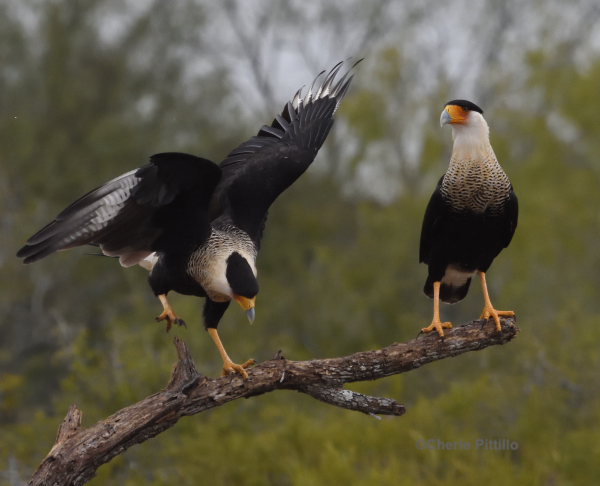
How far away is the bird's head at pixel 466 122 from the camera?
256 inches

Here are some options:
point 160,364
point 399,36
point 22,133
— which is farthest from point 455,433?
point 399,36

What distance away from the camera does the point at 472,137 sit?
655 centimetres

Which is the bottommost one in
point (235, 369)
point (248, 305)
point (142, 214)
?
point (235, 369)

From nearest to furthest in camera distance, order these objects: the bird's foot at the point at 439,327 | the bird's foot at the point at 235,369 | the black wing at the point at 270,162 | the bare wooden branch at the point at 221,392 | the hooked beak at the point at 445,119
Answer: the bare wooden branch at the point at 221,392 → the bird's foot at the point at 235,369 → the bird's foot at the point at 439,327 → the hooked beak at the point at 445,119 → the black wing at the point at 270,162

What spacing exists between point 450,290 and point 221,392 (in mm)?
2169

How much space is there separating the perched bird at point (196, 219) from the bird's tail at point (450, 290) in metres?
1.32

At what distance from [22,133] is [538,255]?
12030 mm

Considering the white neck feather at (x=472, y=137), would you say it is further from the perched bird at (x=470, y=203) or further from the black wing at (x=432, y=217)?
the black wing at (x=432, y=217)

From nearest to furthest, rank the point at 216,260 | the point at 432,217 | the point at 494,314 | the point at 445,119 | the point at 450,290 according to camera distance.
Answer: the point at 494,314 < the point at 445,119 < the point at 216,260 < the point at 432,217 < the point at 450,290

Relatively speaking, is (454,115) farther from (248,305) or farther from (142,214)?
(142,214)

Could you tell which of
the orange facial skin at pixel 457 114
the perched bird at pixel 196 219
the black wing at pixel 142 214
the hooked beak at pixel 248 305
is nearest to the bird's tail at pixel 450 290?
the orange facial skin at pixel 457 114

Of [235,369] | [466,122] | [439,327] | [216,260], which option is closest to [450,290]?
[439,327]

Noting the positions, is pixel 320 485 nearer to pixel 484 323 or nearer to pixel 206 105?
pixel 484 323

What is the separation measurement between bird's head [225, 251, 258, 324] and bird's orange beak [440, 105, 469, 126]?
1644mm
